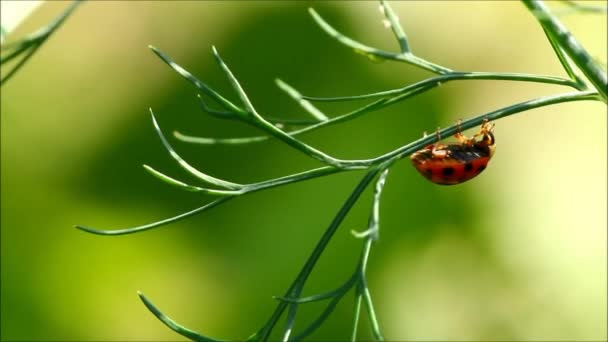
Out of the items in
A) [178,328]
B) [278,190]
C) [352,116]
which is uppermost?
[278,190]

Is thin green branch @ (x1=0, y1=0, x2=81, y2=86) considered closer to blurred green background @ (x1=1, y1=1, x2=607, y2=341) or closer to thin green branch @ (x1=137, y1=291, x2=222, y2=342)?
thin green branch @ (x1=137, y1=291, x2=222, y2=342)

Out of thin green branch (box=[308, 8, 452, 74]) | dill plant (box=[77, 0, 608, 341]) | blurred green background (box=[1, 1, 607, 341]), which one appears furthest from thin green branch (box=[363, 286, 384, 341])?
blurred green background (box=[1, 1, 607, 341])

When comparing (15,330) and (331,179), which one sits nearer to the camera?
(15,330)

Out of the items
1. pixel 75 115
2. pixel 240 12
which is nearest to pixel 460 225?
pixel 240 12

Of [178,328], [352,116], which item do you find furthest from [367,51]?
[178,328]

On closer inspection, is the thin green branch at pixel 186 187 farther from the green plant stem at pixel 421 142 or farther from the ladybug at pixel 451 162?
the ladybug at pixel 451 162

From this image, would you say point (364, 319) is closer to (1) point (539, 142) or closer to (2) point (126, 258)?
(2) point (126, 258)

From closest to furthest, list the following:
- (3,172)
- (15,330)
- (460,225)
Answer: (15,330), (3,172), (460,225)

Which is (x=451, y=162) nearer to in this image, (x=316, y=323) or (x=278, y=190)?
(x=316, y=323)
